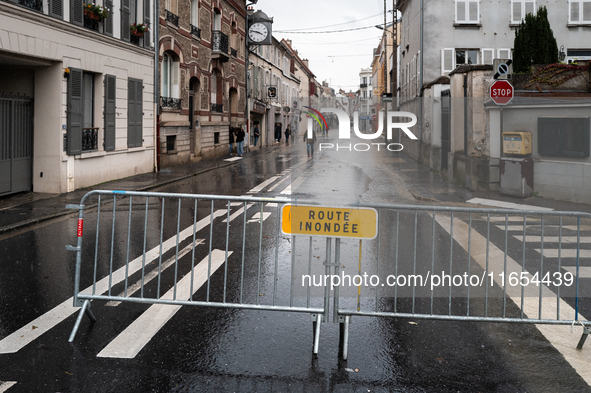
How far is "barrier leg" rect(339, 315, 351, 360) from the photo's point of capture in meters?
4.35

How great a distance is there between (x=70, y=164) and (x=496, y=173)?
453 inches

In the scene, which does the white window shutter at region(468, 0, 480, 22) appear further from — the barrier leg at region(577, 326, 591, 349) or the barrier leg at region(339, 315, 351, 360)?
the barrier leg at region(339, 315, 351, 360)

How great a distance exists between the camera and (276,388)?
3.79 m

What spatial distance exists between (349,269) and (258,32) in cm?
3274

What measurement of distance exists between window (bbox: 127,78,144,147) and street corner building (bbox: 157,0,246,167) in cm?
244

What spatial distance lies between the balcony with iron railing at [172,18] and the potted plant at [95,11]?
7380mm

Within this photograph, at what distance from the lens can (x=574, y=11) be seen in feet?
90.0

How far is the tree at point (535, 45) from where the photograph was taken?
56.5ft

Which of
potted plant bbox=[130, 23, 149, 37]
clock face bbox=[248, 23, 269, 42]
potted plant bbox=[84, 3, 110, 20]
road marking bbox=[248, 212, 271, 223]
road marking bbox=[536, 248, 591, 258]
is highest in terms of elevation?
clock face bbox=[248, 23, 269, 42]

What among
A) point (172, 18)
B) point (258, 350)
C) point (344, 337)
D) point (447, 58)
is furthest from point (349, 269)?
point (447, 58)

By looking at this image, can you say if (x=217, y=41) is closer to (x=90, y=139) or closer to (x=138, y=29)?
(x=138, y=29)

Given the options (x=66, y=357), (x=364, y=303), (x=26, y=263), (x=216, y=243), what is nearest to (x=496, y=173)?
(x=216, y=243)

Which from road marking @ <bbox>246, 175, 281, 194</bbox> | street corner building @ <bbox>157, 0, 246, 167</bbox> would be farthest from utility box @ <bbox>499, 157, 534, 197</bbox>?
street corner building @ <bbox>157, 0, 246, 167</bbox>

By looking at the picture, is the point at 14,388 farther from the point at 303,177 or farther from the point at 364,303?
the point at 303,177
